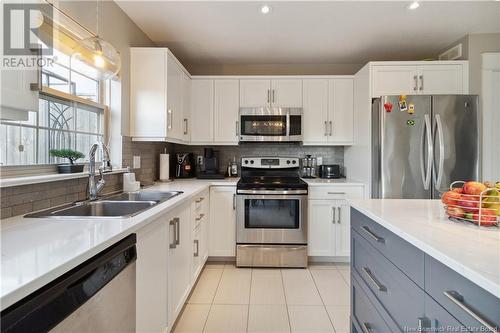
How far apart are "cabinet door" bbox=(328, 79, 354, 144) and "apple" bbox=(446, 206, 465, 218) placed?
2.16 metres

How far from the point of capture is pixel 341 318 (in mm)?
1998

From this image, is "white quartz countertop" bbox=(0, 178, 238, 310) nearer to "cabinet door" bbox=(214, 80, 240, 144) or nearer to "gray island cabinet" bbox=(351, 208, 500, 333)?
"gray island cabinet" bbox=(351, 208, 500, 333)

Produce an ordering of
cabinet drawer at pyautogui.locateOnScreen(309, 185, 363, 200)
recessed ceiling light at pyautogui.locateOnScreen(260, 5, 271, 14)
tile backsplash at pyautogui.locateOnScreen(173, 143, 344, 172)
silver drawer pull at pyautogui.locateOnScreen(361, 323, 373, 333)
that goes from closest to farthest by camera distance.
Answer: silver drawer pull at pyautogui.locateOnScreen(361, 323, 373, 333) < recessed ceiling light at pyautogui.locateOnScreen(260, 5, 271, 14) < cabinet drawer at pyautogui.locateOnScreen(309, 185, 363, 200) < tile backsplash at pyautogui.locateOnScreen(173, 143, 344, 172)

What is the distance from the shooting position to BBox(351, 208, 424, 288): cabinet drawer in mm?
953

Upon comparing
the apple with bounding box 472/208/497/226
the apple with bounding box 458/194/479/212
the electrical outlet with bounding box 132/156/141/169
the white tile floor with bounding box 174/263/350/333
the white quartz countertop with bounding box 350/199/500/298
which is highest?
the electrical outlet with bounding box 132/156/141/169

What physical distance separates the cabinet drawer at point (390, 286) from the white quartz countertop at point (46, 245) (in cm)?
110

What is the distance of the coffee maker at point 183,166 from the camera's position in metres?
3.36

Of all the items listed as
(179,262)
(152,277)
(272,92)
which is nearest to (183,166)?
(272,92)

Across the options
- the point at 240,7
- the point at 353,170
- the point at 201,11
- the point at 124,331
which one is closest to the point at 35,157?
the point at 124,331

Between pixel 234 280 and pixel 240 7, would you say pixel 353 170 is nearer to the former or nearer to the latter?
pixel 234 280

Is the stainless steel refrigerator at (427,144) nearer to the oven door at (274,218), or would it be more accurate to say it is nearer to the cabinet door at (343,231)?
the cabinet door at (343,231)

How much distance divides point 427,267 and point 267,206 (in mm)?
2032

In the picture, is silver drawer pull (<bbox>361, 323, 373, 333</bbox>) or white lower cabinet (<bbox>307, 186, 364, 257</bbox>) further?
white lower cabinet (<bbox>307, 186, 364, 257</bbox>)

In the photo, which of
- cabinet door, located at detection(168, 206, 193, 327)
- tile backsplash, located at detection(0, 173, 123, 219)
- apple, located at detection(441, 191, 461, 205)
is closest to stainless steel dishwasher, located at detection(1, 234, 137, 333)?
cabinet door, located at detection(168, 206, 193, 327)
